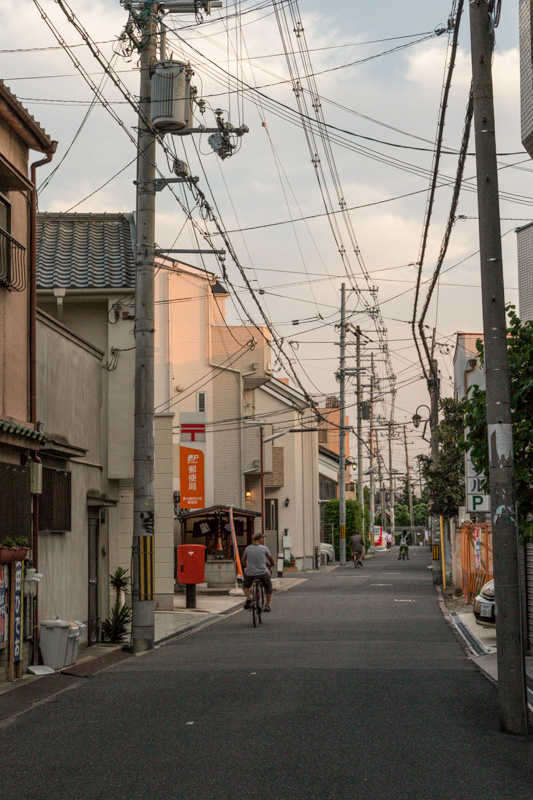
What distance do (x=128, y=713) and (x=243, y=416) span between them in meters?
35.0

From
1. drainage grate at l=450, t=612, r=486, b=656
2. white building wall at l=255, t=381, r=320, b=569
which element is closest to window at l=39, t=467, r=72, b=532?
drainage grate at l=450, t=612, r=486, b=656

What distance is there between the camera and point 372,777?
7.13 m

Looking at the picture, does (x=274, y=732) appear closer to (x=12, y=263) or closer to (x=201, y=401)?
(x=12, y=263)

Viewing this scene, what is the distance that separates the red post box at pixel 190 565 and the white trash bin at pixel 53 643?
10.0 m

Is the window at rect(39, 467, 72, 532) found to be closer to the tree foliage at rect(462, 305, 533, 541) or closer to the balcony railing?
the balcony railing

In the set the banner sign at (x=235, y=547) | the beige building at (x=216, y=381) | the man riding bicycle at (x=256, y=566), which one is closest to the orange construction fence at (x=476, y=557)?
the man riding bicycle at (x=256, y=566)

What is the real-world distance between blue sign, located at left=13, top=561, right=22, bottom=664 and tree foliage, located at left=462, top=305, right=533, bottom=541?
242 inches

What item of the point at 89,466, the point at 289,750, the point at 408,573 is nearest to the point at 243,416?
the point at 408,573

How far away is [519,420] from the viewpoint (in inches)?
456

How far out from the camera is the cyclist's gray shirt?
2050 cm

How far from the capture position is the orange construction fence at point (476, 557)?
21.8 meters

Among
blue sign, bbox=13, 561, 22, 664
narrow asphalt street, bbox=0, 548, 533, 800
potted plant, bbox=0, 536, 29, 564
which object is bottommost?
narrow asphalt street, bbox=0, 548, 533, 800

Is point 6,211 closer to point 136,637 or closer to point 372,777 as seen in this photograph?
point 136,637

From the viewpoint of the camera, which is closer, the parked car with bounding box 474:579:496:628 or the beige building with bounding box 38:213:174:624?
the parked car with bounding box 474:579:496:628
